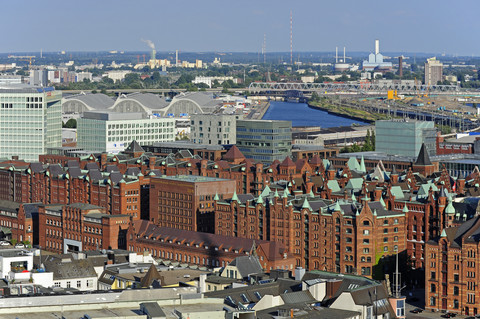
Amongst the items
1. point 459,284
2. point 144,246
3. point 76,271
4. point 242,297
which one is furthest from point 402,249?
point 242,297

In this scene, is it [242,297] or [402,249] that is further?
[402,249]

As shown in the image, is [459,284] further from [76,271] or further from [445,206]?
[76,271]

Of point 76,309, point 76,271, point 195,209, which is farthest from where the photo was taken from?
point 195,209

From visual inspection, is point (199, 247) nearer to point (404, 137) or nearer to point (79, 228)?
point (79, 228)

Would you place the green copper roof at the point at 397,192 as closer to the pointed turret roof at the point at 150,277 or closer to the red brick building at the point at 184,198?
the red brick building at the point at 184,198

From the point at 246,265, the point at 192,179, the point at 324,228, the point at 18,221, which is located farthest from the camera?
the point at 18,221

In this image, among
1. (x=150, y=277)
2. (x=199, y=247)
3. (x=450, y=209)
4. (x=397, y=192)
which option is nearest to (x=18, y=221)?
(x=199, y=247)
